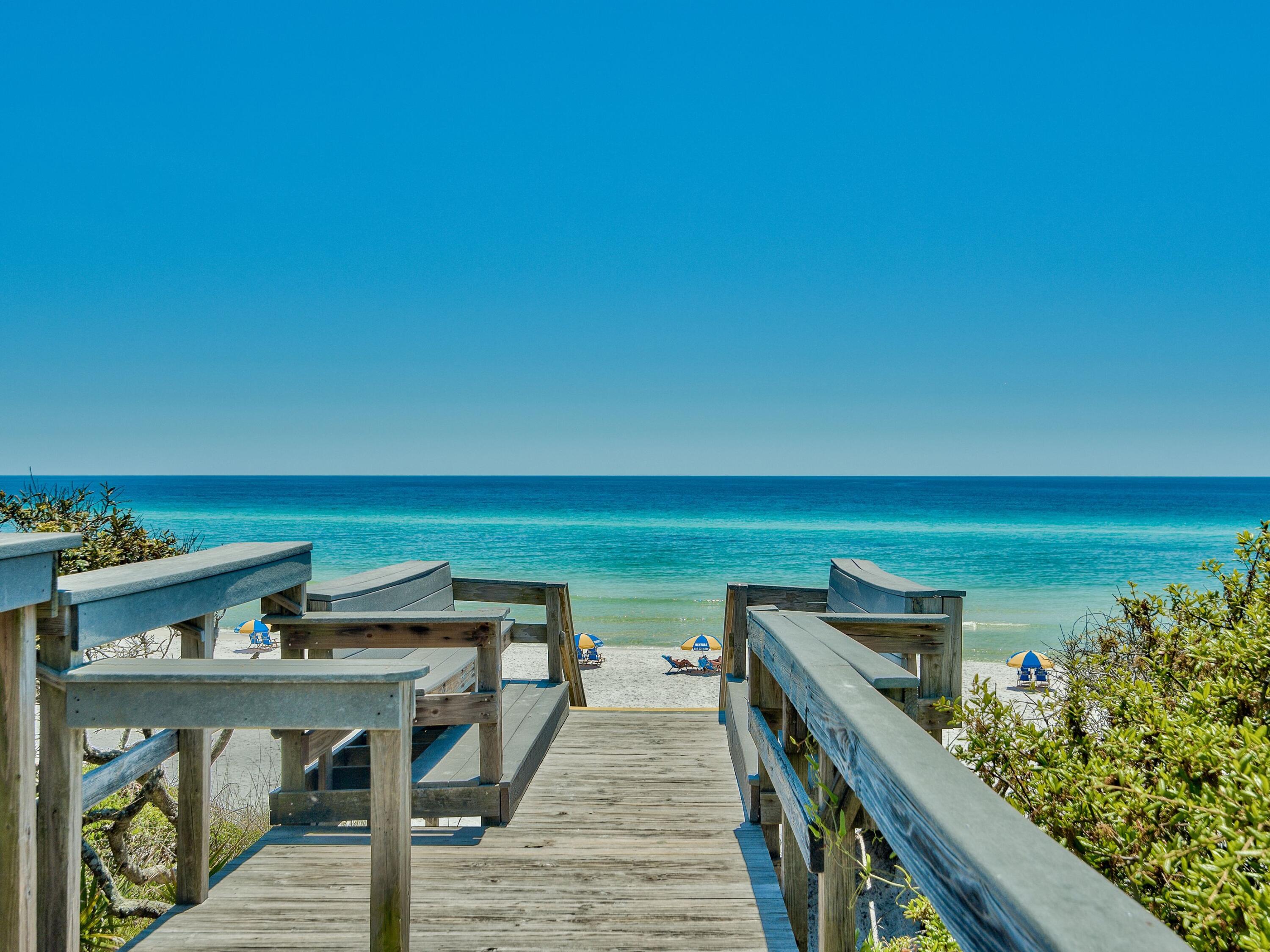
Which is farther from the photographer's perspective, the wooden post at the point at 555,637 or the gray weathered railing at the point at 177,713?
the wooden post at the point at 555,637

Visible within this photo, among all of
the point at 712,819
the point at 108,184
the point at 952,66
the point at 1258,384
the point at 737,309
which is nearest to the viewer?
the point at 712,819

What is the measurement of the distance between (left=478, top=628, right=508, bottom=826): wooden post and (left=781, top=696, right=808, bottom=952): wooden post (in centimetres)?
148

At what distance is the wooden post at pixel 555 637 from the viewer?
5.31 metres

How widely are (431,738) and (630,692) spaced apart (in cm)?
807

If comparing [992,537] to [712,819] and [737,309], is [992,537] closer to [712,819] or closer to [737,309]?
[737,309]

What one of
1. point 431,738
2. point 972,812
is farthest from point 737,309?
point 972,812

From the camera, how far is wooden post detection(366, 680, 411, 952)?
197cm

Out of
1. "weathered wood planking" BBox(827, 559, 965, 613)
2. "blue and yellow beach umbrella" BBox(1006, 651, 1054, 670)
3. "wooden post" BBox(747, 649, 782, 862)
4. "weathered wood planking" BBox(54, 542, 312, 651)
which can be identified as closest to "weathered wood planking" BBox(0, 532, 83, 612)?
"weathered wood planking" BBox(54, 542, 312, 651)

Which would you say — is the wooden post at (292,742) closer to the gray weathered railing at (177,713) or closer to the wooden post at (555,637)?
the gray weathered railing at (177,713)

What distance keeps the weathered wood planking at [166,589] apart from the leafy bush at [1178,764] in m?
2.44

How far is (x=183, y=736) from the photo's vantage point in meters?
2.61

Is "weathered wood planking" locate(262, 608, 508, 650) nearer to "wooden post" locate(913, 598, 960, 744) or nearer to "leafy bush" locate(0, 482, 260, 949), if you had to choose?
"leafy bush" locate(0, 482, 260, 949)

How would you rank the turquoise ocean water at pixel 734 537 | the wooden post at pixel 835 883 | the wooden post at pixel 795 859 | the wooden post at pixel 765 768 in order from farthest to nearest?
1. the turquoise ocean water at pixel 734 537
2. the wooden post at pixel 765 768
3. the wooden post at pixel 795 859
4. the wooden post at pixel 835 883

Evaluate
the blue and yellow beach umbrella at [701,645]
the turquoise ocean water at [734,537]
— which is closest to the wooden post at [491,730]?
the turquoise ocean water at [734,537]
